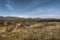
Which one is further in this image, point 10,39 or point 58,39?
point 10,39

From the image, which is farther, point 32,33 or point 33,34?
point 32,33

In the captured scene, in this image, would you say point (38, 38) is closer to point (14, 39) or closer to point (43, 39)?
point (43, 39)

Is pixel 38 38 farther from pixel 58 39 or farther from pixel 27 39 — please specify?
pixel 58 39

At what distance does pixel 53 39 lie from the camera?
8.51 meters

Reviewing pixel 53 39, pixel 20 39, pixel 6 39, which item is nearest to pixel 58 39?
pixel 53 39

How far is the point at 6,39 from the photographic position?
9.66 meters

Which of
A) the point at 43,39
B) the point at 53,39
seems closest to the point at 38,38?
the point at 43,39

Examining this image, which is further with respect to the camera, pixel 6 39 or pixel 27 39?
pixel 6 39

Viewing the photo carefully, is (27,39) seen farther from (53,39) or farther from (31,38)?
(53,39)

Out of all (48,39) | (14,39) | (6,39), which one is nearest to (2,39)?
(6,39)

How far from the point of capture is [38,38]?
891 cm

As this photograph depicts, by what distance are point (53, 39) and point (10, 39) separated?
411 cm

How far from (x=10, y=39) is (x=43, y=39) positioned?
327 centimetres

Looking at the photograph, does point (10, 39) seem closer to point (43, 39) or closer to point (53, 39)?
point (43, 39)
